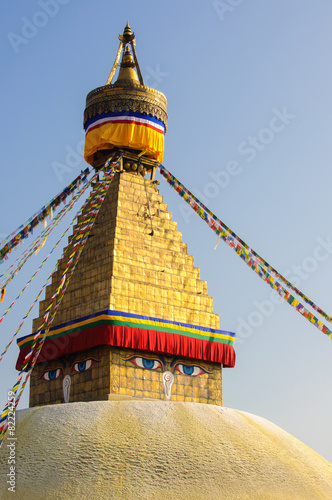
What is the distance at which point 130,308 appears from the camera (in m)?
16.2

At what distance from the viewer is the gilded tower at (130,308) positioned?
51.9 ft

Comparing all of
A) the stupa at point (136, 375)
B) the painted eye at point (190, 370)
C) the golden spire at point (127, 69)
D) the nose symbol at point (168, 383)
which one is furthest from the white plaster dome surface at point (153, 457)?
the golden spire at point (127, 69)

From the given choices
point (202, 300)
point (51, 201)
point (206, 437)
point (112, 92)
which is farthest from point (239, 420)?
point (112, 92)

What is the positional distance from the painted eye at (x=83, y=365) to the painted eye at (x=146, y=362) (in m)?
0.83

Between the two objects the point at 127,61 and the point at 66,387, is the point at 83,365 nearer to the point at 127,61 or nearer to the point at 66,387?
the point at 66,387

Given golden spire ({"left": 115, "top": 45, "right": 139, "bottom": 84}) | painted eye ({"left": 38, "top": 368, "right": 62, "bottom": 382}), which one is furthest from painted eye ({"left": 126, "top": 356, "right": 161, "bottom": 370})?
golden spire ({"left": 115, "top": 45, "right": 139, "bottom": 84})

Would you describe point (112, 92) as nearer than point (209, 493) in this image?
No

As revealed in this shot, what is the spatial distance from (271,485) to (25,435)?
14.1 ft

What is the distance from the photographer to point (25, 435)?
13.3 metres

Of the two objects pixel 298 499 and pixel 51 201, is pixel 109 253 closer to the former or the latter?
pixel 51 201

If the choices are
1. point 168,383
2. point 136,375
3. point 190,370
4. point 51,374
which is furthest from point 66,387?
point 190,370

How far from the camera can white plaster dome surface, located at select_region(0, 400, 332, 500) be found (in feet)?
39.5

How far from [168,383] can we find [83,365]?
184cm

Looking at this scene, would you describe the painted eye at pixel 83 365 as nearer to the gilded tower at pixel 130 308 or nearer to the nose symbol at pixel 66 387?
the gilded tower at pixel 130 308
